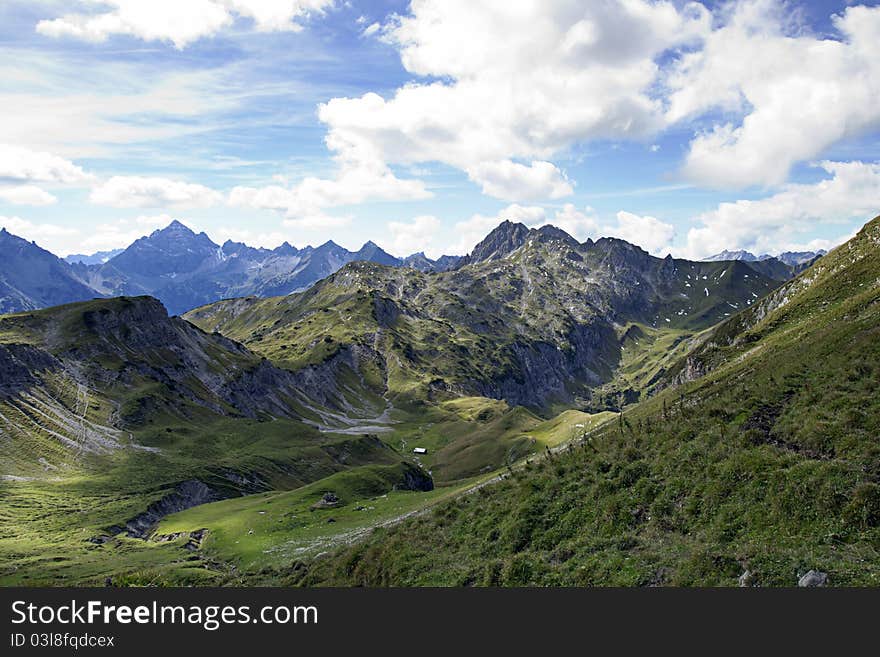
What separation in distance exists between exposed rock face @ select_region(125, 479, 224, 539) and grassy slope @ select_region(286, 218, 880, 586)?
73.7 meters

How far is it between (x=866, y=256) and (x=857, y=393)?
2509 inches

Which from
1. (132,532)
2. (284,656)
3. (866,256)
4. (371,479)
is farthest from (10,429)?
(866,256)

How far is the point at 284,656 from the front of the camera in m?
20.8

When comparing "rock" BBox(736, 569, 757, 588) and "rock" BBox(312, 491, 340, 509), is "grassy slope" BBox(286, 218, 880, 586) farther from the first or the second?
"rock" BBox(312, 491, 340, 509)

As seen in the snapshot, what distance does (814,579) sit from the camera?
72.0 ft

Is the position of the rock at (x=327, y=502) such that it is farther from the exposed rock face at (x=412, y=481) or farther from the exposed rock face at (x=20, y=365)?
the exposed rock face at (x=20, y=365)

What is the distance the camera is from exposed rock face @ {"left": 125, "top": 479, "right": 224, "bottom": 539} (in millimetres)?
103625

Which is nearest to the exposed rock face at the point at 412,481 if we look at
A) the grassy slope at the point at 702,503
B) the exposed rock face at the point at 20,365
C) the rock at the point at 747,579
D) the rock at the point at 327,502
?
the rock at the point at 327,502

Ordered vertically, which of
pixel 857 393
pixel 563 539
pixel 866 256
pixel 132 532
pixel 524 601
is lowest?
pixel 132 532

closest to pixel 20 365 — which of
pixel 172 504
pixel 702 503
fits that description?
pixel 172 504

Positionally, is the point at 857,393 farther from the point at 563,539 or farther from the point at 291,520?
the point at 291,520

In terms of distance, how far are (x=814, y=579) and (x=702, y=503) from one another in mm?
10246

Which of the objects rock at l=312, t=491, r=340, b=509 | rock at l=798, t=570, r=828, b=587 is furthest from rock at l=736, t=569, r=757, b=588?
rock at l=312, t=491, r=340, b=509

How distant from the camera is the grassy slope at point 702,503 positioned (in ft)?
85.8
